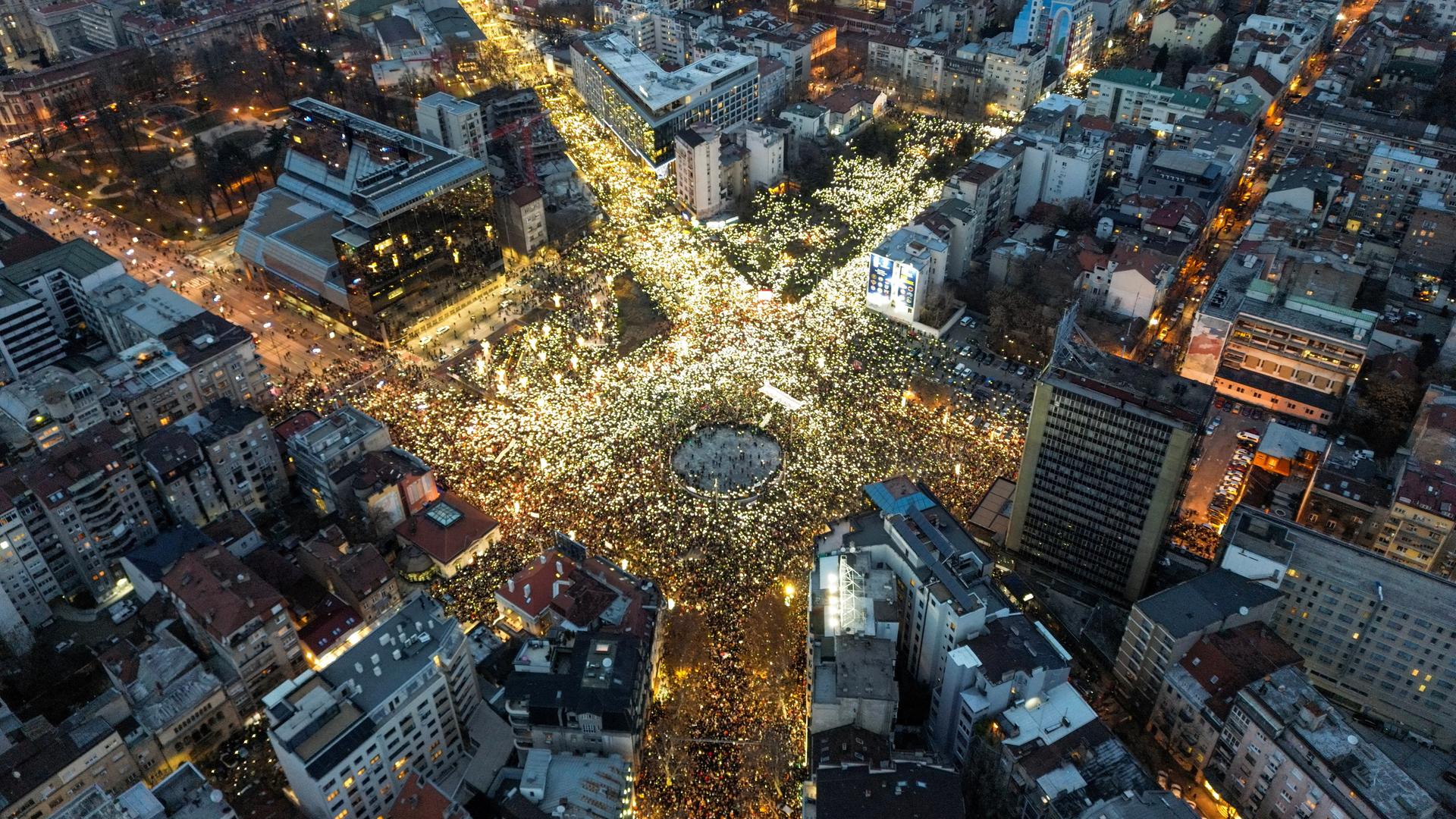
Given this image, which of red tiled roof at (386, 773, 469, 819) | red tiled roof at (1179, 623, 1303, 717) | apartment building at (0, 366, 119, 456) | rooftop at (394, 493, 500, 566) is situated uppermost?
apartment building at (0, 366, 119, 456)

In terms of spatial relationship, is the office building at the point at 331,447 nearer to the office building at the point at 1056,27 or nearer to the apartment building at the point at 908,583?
the apartment building at the point at 908,583

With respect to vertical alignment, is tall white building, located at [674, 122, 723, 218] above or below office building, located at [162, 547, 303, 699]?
above

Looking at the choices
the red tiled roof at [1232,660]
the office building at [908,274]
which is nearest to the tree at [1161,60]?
the office building at [908,274]

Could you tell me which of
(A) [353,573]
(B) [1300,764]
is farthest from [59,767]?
(B) [1300,764]

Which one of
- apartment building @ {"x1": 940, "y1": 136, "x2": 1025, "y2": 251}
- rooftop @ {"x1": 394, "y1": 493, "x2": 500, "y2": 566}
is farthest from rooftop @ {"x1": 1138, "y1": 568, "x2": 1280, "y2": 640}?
apartment building @ {"x1": 940, "y1": 136, "x2": 1025, "y2": 251}

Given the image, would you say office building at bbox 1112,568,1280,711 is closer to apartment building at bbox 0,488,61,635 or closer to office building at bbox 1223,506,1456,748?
office building at bbox 1223,506,1456,748

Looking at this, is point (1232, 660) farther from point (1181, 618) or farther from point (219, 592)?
point (219, 592)
